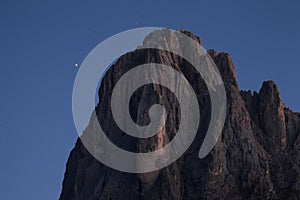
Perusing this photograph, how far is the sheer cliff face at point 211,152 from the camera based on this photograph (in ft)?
541

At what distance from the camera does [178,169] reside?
169625 mm

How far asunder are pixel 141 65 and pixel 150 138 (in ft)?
79.1

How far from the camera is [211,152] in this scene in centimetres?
16762

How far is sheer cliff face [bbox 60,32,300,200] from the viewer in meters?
165

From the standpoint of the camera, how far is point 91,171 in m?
183

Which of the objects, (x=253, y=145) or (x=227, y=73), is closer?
(x=253, y=145)

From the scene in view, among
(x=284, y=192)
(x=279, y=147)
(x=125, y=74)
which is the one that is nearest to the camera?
(x=284, y=192)

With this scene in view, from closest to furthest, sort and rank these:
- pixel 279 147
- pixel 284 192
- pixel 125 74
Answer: pixel 284 192 → pixel 279 147 → pixel 125 74

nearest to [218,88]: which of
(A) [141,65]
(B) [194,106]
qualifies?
(B) [194,106]

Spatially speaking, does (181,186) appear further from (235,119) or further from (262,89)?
(262,89)

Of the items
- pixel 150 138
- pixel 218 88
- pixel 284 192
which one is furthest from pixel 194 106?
pixel 284 192

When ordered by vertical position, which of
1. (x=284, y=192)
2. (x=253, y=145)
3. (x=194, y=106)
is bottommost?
(x=284, y=192)

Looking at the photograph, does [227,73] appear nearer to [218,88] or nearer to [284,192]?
[218,88]

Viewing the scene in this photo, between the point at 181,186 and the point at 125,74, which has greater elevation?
the point at 125,74
